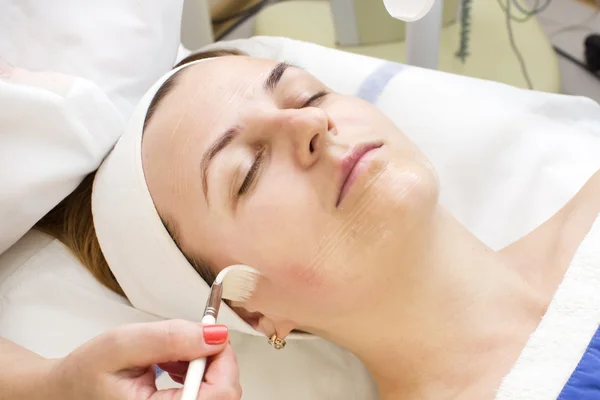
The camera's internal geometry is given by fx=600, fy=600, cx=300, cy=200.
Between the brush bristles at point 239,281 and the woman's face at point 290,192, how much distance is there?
13 mm

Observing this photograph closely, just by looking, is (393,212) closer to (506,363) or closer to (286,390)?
(506,363)

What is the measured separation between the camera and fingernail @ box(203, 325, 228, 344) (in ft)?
2.19

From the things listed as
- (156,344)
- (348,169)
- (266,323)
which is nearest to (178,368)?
(156,344)

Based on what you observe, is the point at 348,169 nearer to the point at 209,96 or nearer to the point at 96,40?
the point at 209,96

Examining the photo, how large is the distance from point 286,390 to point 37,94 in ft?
2.22

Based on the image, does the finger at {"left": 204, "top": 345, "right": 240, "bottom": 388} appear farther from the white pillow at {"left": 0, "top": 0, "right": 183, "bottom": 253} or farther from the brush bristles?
the white pillow at {"left": 0, "top": 0, "right": 183, "bottom": 253}

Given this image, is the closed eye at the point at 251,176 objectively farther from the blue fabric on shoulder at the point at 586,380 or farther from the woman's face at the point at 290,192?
the blue fabric on shoulder at the point at 586,380

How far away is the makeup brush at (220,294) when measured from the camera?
0.63 m

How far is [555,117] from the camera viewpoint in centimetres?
128

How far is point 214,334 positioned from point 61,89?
575 millimetres

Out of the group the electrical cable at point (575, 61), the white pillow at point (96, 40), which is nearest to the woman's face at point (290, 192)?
the white pillow at point (96, 40)

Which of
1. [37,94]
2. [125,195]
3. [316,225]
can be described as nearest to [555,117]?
[316,225]

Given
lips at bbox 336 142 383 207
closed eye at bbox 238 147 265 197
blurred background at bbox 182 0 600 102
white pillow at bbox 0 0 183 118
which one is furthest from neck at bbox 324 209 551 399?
blurred background at bbox 182 0 600 102

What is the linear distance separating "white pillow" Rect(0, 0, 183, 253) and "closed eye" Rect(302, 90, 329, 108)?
14.4 inches
